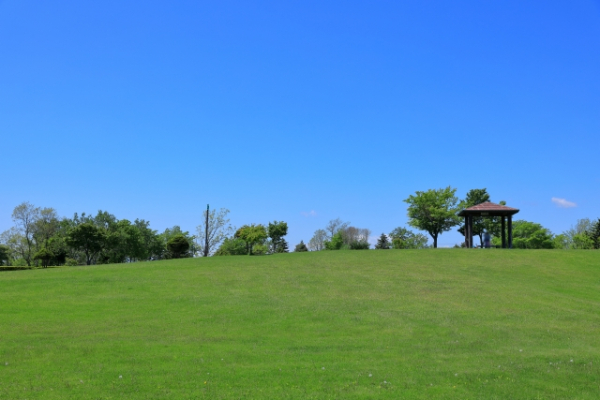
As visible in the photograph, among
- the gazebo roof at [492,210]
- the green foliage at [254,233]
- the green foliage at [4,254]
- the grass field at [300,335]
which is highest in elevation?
the gazebo roof at [492,210]

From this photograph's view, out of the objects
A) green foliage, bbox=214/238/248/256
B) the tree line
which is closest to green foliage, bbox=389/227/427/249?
the tree line

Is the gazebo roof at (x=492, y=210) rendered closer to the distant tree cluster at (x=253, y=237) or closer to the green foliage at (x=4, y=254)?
the distant tree cluster at (x=253, y=237)

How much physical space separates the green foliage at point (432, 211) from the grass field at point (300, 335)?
3114 centimetres

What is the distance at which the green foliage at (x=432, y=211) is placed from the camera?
58.3 meters

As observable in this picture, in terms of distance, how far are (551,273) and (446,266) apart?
18.6 ft

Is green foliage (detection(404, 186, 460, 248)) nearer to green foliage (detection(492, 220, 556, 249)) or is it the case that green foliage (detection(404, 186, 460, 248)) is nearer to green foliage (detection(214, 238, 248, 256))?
green foliage (detection(492, 220, 556, 249))

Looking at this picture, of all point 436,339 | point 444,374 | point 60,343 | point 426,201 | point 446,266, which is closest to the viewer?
point 444,374

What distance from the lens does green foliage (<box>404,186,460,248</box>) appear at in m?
58.3

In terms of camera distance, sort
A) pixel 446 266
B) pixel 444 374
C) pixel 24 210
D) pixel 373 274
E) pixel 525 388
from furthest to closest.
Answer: pixel 24 210, pixel 446 266, pixel 373 274, pixel 444 374, pixel 525 388

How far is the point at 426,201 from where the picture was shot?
5862cm

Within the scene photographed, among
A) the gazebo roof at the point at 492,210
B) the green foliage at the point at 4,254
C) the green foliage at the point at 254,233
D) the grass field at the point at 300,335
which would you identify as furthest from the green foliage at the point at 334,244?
the green foliage at the point at 4,254

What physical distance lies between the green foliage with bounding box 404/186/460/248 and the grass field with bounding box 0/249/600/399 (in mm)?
31137

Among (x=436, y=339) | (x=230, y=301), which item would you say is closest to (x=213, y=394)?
(x=436, y=339)

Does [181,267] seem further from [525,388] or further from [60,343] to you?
[525,388]
